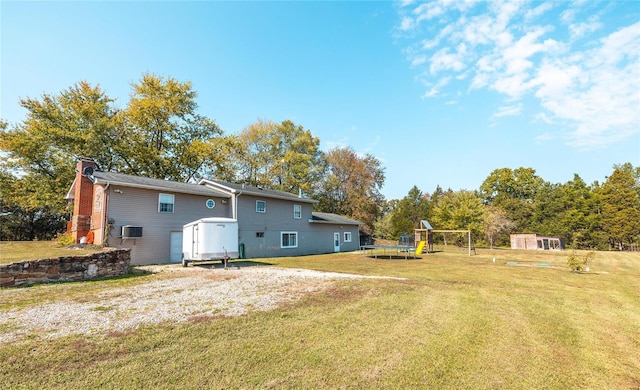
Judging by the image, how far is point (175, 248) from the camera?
15727 millimetres

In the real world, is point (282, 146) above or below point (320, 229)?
above

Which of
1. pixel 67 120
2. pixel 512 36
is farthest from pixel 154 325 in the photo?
pixel 67 120

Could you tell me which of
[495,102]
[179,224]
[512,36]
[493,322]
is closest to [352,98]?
[495,102]

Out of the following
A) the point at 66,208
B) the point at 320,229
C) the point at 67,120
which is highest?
the point at 67,120

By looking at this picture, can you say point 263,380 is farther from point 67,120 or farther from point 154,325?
point 67,120

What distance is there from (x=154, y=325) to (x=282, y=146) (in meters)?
32.2

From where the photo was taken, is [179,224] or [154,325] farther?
[179,224]

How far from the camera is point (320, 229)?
24.8m

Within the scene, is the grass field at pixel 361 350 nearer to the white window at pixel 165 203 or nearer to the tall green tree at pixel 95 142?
the white window at pixel 165 203

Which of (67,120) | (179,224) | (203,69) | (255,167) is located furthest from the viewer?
(255,167)

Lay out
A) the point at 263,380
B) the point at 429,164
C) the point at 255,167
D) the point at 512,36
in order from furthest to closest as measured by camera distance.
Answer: the point at 255,167
the point at 429,164
the point at 512,36
the point at 263,380

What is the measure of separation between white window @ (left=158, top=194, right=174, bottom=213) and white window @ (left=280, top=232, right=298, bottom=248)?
793 centimetres

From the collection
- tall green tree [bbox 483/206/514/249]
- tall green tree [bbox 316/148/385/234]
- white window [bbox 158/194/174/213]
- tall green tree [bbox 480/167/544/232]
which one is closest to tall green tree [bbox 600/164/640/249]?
tall green tree [bbox 480/167/544/232]

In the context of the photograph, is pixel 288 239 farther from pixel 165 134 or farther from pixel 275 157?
pixel 165 134
